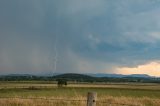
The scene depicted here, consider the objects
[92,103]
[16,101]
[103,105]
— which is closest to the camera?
[92,103]

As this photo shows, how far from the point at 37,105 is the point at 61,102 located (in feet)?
7.13

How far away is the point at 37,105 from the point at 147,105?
7.38 metres

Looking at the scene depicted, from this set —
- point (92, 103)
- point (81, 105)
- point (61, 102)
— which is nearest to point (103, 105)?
point (81, 105)

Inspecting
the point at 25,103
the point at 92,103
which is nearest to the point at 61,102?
the point at 25,103

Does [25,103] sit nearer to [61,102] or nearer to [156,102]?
[61,102]

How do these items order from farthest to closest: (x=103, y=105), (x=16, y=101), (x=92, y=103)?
(x=16, y=101) < (x=103, y=105) < (x=92, y=103)

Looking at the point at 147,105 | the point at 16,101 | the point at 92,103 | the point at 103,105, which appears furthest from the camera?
the point at 147,105

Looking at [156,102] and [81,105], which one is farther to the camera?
[156,102]

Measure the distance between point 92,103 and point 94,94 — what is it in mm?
301

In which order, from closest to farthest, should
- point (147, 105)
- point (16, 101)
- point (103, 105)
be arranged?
1. point (103, 105)
2. point (16, 101)
3. point (147, 105)

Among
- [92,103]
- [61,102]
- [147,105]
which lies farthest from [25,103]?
[92,103]

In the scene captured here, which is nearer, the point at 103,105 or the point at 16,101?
the point at 103,105

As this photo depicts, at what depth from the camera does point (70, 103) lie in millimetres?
20328

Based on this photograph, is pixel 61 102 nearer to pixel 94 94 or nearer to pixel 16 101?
pixel 16 101
